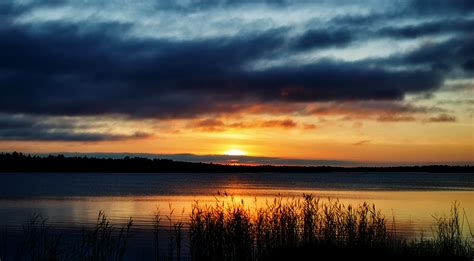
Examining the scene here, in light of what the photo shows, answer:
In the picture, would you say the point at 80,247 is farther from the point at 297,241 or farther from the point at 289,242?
the point at 297,241

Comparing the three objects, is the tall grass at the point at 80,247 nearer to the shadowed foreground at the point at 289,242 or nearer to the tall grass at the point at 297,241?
the shadowed foreground at the point at 289,242

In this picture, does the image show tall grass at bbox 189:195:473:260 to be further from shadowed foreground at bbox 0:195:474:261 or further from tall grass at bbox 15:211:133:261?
tall grass at bbox 15:211:133:261

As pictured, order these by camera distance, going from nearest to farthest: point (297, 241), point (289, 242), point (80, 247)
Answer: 1. point (80, 247)
2. point (289, 242)
3. point (297, 241)

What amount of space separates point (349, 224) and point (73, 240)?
43.5 ft

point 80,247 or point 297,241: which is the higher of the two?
point 80,247

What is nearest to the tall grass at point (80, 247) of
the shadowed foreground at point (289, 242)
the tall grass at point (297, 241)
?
the shadowed foreground at point (289, 242)

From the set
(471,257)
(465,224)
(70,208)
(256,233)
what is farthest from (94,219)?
(471,257)

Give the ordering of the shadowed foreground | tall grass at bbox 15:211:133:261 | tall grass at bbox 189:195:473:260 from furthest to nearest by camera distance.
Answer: tall grass at bbox 189:195:473:260, the shadowed foreground, tall grass at bbox 15:211:133:261

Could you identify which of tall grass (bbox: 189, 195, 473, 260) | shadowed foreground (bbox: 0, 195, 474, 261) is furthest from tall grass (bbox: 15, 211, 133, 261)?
tall grass (bbox: 189, 195, 473, 260)

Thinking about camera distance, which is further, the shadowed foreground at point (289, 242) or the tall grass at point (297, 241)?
the tall grass at point (297, 241)

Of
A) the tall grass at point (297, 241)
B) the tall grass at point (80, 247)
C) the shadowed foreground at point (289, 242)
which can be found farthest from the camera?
the tall grass at point (297, 241)

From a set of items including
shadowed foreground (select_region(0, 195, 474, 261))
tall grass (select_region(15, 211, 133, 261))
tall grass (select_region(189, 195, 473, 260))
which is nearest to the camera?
tall grass (select_region(15, 211, 133, 261))

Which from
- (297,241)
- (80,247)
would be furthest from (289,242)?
(80,247)

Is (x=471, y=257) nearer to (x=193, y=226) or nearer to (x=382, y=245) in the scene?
(x=382, y=245)
